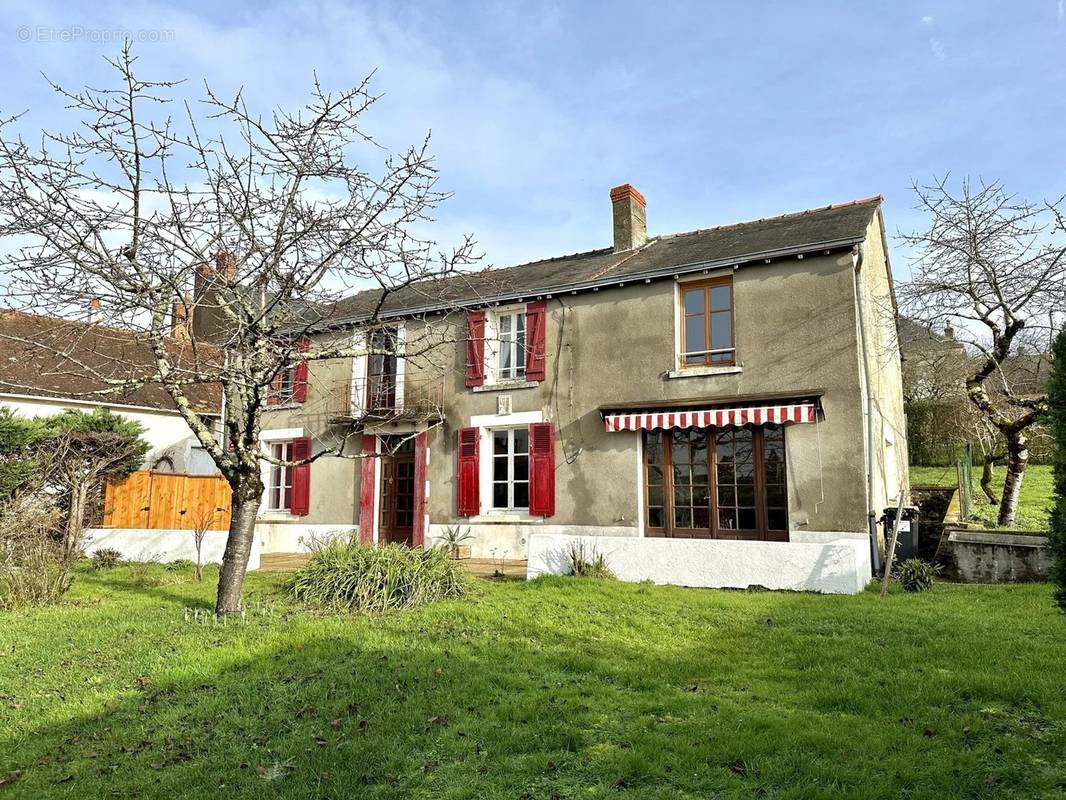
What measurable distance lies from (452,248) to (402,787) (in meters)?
5.73

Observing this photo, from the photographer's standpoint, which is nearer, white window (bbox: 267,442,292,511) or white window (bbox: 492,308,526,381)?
white window (bbox: 492,308,526,381)

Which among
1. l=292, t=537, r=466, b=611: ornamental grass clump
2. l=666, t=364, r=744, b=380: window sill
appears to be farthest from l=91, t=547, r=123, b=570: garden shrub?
l=666, t=364, r=744, b=380: window sill

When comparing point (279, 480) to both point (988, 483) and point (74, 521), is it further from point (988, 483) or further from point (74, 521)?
point (988, 483)

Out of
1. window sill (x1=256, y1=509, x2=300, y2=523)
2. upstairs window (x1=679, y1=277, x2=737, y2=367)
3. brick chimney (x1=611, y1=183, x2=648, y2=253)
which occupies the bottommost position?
window sill (x1=256, y1=509, x2=300, y2=523)

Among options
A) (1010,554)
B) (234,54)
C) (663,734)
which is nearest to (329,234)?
(234,54)

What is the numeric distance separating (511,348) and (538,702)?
1143 centimetres

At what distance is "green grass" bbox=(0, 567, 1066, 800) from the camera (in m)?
4.66

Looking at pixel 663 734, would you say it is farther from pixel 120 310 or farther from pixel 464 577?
pixel 120 310

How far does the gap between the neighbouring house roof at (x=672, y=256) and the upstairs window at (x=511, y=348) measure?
2.20ft

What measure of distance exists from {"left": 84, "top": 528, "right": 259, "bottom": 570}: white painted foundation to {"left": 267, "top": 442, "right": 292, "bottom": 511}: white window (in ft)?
11.2

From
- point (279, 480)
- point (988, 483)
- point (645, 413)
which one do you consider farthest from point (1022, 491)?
point (279, 480)

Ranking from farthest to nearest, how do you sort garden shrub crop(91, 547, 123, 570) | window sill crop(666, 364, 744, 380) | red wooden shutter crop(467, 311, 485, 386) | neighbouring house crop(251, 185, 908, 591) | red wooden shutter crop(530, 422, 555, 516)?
red wooden shutter crop(467, 311, 485, 386), red wooden shutter crop(530, 422, 555, 516), garden shrub crop(91, 547, 123, 570), window sill crop(666, 364, 744, 380), neighbouring house crop(251, 185, 908, 591)

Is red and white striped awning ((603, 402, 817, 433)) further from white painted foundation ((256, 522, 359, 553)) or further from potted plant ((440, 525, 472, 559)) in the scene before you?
white painted foundation ((256, 522, 359, 553))

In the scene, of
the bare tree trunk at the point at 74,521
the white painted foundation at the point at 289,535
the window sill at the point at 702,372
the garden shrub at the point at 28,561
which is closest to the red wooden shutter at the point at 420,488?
the white painted foundation at the point at 289,535
